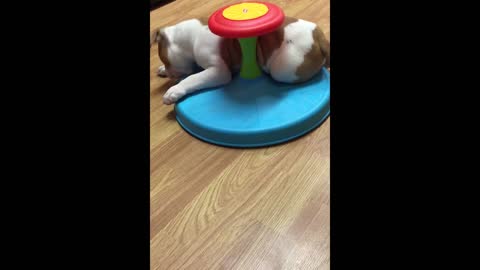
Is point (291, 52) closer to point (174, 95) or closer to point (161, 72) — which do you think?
point (174, 95)

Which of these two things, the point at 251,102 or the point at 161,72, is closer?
the point at 251,102

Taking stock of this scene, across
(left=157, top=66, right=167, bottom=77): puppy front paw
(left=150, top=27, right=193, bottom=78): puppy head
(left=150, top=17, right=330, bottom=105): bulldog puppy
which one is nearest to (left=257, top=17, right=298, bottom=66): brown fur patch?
(left=150, top=17, right=330, bottom=105): bulldog puppy

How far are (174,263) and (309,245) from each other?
271 mm

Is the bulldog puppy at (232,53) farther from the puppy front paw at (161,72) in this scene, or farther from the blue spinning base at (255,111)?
the puppy front paw at (161,72)

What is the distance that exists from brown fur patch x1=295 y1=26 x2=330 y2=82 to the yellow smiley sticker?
0.17 meters

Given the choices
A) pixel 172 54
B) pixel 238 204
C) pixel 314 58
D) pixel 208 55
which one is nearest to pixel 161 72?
pixel 172 54

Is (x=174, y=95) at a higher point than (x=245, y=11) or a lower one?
lower

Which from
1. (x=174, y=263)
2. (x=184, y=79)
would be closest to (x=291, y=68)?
(x=184, y=79)

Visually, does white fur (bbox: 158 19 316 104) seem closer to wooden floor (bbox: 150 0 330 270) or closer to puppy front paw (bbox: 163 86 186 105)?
puppy front paw (bbox: 163 86 186 105)

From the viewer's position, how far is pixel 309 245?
778mm

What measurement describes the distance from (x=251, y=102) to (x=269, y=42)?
0.60 feet

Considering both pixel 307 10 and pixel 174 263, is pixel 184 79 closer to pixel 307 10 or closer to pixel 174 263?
pixel 174 263

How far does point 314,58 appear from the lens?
43.8 inches

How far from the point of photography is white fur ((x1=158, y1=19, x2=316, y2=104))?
3.60 ft
